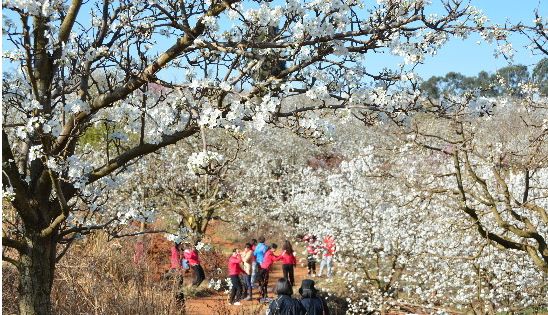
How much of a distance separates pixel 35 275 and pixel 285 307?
120 inches

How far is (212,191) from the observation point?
17641 millimetres

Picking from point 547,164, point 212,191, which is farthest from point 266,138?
point 547,164

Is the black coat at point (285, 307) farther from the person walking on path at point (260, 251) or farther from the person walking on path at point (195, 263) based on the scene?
the person walking on path at point (260, 251)

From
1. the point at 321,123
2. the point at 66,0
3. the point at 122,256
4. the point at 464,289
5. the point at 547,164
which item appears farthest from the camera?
the point at 122,256

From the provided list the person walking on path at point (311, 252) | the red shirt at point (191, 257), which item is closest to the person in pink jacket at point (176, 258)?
the red shirt at point (191, 257)

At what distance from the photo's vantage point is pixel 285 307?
277 inches

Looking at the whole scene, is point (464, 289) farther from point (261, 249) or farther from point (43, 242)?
point (43, 242)

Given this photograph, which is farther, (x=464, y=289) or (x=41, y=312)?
(x=464, y=289)

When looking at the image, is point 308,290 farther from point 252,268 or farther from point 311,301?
point 252,268

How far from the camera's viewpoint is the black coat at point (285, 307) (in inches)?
272

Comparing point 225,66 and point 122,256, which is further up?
point 225,66

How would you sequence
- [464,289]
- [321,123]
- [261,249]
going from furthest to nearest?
[261,249]
[464,289]
[321,123]

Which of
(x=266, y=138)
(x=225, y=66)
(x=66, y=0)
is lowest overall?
(x=225, y=66)

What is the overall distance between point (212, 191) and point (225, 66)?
12735 millimetres
